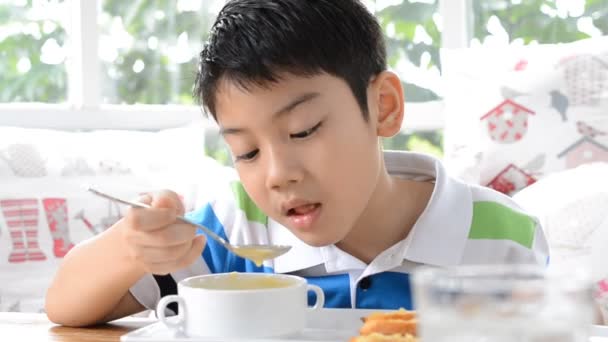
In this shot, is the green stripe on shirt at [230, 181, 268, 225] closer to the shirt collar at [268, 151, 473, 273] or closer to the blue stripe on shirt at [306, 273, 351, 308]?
the shirt collar at [268, 151, 473, 273]

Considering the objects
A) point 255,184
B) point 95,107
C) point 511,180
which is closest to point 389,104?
point 255,184

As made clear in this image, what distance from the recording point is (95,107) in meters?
2.52

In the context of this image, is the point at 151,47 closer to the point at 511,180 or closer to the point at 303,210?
the point at 511,180

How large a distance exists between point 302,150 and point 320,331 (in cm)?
24

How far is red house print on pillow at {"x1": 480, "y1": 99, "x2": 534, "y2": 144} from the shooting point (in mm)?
1924

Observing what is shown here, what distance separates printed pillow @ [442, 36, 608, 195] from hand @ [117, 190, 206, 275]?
1.06 meters

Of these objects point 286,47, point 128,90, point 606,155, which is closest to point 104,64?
point 128,90

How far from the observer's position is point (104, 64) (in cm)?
259

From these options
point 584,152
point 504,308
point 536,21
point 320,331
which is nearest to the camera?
point 504,308

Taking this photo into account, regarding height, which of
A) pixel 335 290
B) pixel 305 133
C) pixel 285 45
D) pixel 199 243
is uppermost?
pixel 285 45

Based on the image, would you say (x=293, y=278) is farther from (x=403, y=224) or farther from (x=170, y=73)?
(x=170, y=73)

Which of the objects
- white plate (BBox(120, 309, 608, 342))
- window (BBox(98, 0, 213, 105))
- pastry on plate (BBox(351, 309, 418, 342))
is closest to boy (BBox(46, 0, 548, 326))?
white plate (BBox(120, 309, 608, 342))

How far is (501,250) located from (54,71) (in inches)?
66.8

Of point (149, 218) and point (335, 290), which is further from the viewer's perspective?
point (335, 290)
